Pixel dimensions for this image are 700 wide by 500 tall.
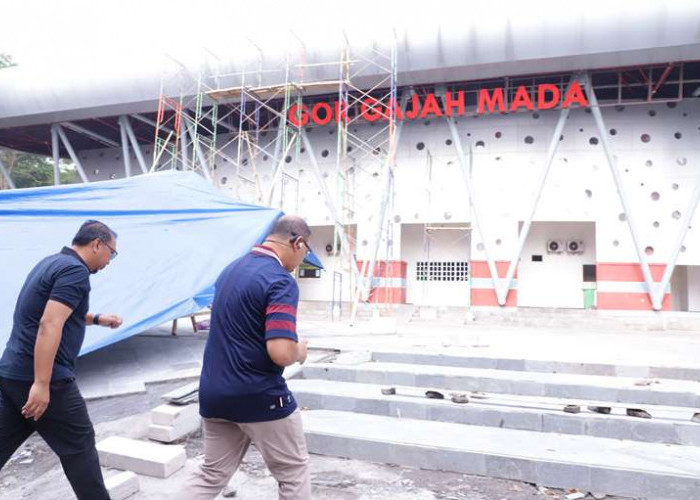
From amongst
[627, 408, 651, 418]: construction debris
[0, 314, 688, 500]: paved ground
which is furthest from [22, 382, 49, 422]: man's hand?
[627, 408, 651, 418]: construction debris

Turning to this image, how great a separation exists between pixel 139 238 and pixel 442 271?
13001 millimetres

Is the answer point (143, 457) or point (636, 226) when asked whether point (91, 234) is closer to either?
point (143, 457)

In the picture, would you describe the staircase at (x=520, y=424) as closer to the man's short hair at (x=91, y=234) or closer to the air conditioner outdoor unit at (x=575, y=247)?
the man's short hair at (x=91, y=234)

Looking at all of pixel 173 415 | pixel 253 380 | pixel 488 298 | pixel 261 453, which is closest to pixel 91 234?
pixel 253 380

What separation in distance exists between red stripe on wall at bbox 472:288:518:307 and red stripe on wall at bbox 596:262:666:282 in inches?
103

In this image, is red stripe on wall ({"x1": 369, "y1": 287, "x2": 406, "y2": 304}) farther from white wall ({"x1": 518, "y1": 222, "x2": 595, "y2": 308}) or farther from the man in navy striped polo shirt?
the man in navy striped polo shirt

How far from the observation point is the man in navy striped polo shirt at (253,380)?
2.04m

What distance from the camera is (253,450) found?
3.99 meters

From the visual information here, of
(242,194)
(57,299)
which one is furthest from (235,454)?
(242,194)

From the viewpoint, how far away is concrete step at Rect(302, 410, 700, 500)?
3129 millimetres

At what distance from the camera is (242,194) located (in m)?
19.0

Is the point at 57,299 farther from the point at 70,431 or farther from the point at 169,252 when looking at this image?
the point at 169,252

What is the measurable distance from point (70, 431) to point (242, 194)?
17.2 meters

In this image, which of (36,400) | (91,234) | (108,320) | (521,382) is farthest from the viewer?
(521,382)
